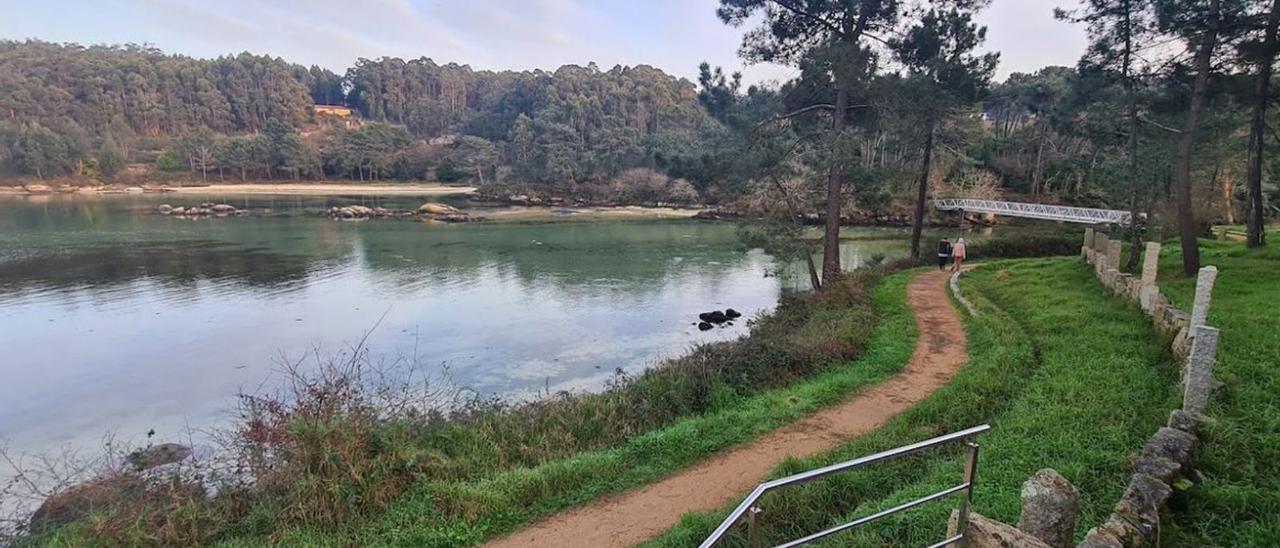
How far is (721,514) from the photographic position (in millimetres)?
6715

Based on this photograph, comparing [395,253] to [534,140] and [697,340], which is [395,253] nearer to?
[697,340]

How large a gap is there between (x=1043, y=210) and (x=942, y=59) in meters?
27.8

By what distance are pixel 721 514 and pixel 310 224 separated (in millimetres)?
50901

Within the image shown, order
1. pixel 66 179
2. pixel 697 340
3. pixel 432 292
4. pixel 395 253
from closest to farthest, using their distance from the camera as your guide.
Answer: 1. pixel 697 340
2. pixel 432 292
3. pixel 395 253
4. pixel 66 179

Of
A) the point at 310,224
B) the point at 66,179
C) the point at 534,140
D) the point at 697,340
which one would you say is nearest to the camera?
the point at 697,340

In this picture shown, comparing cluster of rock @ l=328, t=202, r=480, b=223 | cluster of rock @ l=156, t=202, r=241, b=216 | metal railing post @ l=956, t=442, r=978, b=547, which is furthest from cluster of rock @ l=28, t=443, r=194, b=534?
cluster of rock @ l=156, t=202, r=241, b=216

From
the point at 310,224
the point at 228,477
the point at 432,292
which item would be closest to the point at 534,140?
the point at 310,224

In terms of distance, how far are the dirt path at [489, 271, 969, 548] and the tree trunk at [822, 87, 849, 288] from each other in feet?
25.5

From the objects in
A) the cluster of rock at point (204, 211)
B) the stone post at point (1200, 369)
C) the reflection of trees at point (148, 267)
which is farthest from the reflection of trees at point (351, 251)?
the stone post at point (1200, 369)

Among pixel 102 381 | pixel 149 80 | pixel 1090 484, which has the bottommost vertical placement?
pixel 102 381

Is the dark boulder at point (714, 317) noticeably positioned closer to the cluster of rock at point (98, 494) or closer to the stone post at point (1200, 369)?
the stone post at point (1200, 369)

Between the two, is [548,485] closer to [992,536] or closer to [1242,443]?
[992,536]

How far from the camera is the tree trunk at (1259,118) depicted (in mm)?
15688

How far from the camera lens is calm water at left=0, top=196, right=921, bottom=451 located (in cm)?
1477
